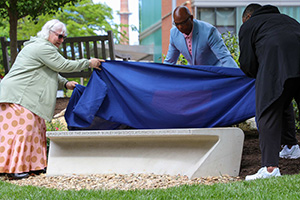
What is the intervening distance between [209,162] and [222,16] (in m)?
15.5

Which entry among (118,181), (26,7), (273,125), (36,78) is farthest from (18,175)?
(26,7)

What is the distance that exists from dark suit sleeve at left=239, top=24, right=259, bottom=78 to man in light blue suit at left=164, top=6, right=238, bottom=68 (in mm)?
1151

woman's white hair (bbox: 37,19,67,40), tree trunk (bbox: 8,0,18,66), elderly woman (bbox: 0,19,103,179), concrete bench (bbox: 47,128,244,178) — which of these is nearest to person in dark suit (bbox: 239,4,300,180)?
concrete bench (bbox: 47,128,244,178)

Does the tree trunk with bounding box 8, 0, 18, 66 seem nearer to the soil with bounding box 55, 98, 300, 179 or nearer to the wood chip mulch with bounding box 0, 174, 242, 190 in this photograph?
the wood chip mulch with bounding box 0, 174, 242, 190

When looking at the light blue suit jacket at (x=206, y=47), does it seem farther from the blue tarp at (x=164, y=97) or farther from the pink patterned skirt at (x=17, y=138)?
the pink patterned skirt at (x=17, y=138)

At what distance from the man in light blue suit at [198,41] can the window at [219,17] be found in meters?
13.7

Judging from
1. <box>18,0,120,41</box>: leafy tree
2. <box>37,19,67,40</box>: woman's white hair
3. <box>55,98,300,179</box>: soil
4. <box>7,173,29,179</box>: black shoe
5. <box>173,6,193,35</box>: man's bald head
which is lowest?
<box>18,0,120,41</box>: leafy tree

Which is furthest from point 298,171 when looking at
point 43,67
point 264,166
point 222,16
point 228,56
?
point 222,16

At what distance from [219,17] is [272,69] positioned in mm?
15782

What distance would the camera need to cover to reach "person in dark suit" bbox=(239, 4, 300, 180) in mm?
4824

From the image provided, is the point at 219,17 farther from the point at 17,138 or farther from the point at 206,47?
the point at 17,138

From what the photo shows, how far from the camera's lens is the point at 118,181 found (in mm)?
5605

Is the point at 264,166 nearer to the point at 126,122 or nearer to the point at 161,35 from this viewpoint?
the point at 126,122

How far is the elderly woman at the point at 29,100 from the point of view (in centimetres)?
630
